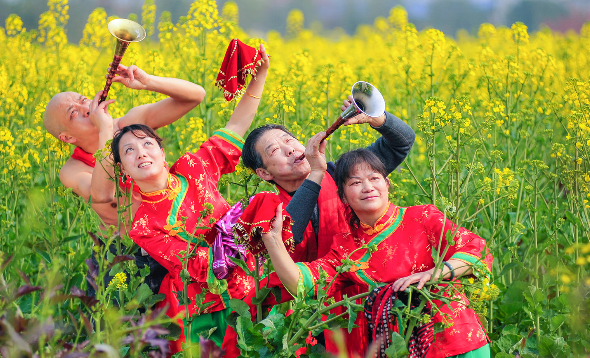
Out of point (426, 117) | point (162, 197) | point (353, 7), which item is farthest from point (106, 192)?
point (353, 7)

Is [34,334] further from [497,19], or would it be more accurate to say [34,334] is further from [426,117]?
[497,19]

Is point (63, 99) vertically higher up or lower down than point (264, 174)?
higher up

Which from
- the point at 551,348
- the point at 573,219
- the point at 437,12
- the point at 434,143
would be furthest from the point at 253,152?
the point at 437,12

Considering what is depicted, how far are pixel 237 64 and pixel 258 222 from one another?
931 mm

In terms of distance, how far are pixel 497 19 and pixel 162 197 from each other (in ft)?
41.1

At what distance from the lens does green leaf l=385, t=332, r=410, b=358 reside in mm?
1758

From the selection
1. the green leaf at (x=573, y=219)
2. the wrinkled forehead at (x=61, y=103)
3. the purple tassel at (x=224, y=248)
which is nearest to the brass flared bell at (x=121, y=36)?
the wrinkled forehead at (x=61, y=103)

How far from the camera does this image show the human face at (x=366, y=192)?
201cm

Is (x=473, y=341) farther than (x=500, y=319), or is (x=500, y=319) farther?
(x=500, y=319)

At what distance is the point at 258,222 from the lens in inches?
74.0

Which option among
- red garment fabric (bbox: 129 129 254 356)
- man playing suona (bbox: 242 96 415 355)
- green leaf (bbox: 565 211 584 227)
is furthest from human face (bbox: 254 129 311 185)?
green leaf (bbox: 565 211 584 227)

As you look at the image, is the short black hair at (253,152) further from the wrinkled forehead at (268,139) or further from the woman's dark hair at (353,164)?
the woman's dark hair at (353,164)

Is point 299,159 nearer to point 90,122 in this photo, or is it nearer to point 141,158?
point 141,158

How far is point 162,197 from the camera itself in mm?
2340
